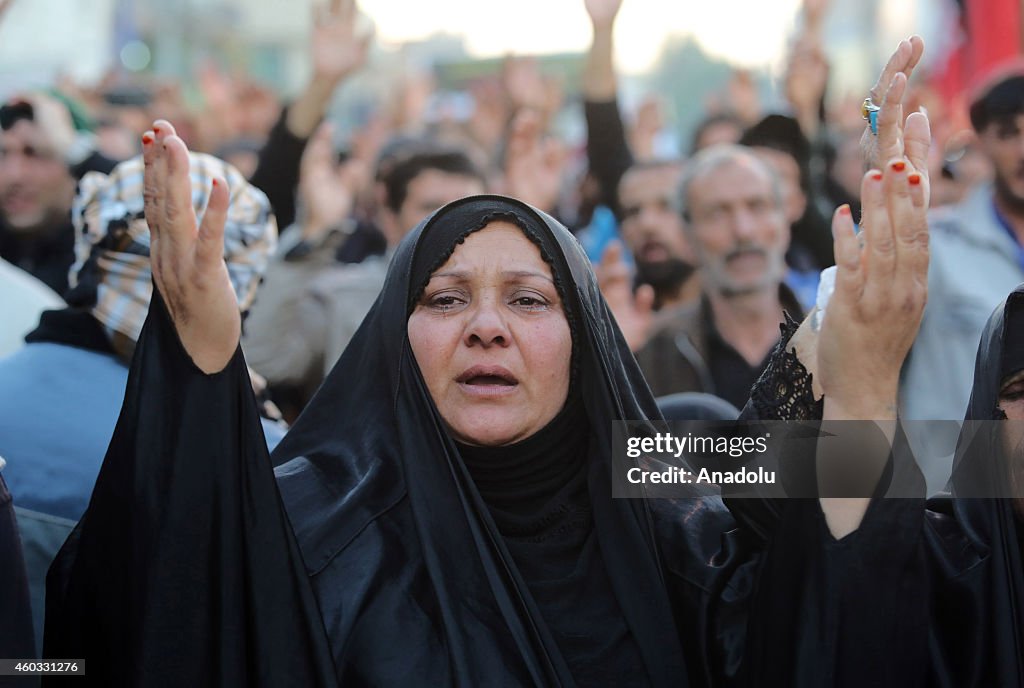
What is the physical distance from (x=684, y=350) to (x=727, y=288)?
0.36m

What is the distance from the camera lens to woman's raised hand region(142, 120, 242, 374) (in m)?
1.83

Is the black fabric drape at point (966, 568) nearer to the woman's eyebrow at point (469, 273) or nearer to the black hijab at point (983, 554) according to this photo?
the black hijab at point (983, 554)

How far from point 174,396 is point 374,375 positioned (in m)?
0.49

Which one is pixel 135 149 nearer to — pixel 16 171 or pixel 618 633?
pixel 16 171

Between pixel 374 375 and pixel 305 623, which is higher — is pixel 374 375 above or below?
above

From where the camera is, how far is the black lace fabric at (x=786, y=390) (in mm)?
1954

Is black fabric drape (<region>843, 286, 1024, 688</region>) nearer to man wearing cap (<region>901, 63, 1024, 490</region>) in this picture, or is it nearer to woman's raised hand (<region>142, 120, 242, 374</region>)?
woman's raised hand (<region>142, 120, 242, 374</region>)

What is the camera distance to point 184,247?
1843 millimetres

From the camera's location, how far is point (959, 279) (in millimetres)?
3873

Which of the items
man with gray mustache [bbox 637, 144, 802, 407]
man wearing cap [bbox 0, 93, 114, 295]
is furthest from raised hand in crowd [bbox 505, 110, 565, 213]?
man wearing cap [bbox 0, 93, 114, 295]

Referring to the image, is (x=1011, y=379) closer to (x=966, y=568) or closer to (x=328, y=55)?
(x=966, y=568)

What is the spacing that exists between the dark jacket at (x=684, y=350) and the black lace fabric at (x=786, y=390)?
1.86 m

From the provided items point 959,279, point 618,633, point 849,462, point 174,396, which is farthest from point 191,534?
point 959,279
